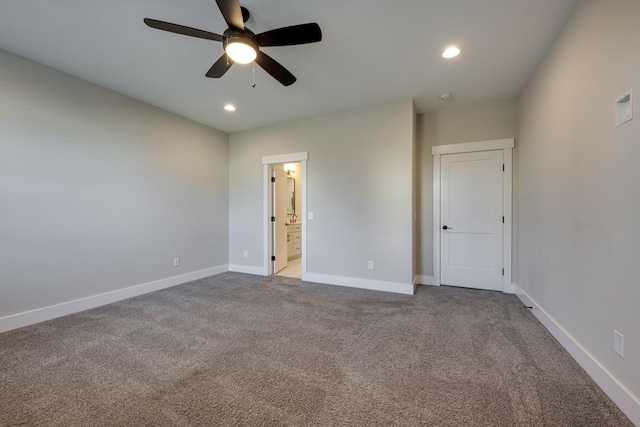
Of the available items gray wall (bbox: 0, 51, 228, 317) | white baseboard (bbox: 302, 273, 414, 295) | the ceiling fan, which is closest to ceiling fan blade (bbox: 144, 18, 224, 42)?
the ceiling fan

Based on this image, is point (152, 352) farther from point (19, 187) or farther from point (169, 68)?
point (169, 68)

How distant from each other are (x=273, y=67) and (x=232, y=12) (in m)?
0.60

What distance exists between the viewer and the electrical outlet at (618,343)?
1.49 m

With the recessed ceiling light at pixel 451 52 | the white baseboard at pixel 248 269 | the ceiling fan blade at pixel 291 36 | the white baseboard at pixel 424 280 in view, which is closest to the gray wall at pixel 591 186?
the recessed ceiling light at pixel 451 52

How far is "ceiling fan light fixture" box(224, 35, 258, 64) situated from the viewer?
1.91m

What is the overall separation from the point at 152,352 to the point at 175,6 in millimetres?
2797

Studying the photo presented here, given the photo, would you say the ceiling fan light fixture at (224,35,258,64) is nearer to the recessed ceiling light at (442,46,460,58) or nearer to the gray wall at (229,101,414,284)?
the recessed ceiling light at (442,46,460,58)

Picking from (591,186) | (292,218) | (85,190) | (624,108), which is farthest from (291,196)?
(624,108)

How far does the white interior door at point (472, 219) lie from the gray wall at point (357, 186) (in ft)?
2.69

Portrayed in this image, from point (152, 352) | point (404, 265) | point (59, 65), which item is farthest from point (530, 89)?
point (59, 65)

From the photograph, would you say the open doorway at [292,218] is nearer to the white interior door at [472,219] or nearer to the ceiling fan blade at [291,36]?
the white interior door at [472,219]

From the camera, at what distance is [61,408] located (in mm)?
1503

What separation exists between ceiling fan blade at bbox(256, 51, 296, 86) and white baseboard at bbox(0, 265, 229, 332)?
340 centimetres

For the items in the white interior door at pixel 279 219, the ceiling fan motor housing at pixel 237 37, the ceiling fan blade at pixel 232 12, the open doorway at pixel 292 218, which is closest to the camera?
the ceiling fan blade at pixel 232 12
